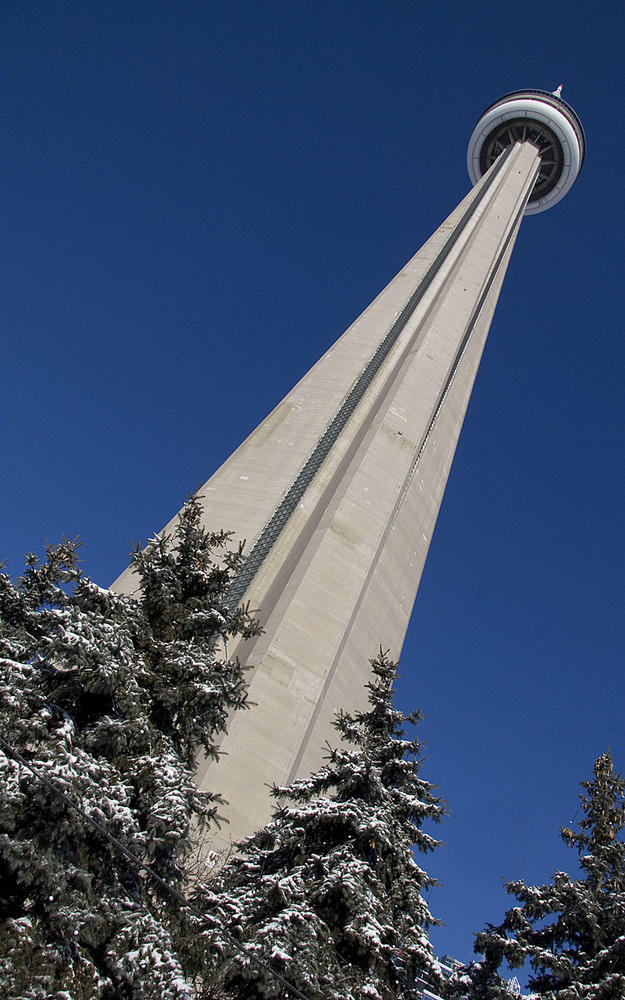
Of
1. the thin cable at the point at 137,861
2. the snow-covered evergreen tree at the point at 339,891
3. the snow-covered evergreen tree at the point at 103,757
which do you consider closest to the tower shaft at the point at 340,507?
the snow-covered evergreen tree at the point at 339,891

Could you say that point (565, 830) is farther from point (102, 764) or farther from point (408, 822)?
A: point (102, 764)

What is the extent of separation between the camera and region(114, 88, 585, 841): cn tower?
11.2 m

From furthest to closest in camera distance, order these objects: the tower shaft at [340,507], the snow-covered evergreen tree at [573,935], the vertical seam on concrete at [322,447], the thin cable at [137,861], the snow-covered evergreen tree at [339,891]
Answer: the vertical seam on concrete at [322,447]
the tower shaft at [340,507]
the snow-covered evergreen tree at [573,935]
the snow-covered evergreen tree at [339,891]
the thin cable at [137,861]

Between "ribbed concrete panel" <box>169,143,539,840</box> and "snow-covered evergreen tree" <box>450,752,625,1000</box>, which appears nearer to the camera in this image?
"snow-covered evergreen tree" <box>450,752,625,1000</box>

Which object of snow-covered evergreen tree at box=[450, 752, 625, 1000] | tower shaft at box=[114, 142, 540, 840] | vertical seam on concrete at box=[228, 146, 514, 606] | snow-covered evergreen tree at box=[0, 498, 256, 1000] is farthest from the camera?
vertical seam on concrete at box=[228, 146, 514, 606]

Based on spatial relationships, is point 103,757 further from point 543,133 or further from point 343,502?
point 543,133

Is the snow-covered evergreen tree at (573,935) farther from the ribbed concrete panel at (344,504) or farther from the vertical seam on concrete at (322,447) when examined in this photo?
the vertical seam on concrete at (322,447)

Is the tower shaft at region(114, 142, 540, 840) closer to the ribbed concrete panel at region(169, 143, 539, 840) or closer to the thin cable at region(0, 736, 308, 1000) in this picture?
the ribbed concrete panel at region(169, 143, 539, 840)

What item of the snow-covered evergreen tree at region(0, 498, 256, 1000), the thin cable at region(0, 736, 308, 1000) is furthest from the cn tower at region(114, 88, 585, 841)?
the thin cable at region(0, 736, 308, 1000)

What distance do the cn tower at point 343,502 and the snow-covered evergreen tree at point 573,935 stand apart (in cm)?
296

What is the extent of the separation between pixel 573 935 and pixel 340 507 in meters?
8.23

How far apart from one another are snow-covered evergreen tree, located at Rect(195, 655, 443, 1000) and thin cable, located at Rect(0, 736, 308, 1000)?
58mm

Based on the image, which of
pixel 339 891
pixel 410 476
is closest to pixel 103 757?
pixel 339 891

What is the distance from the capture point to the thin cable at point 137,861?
5547 millimetres
